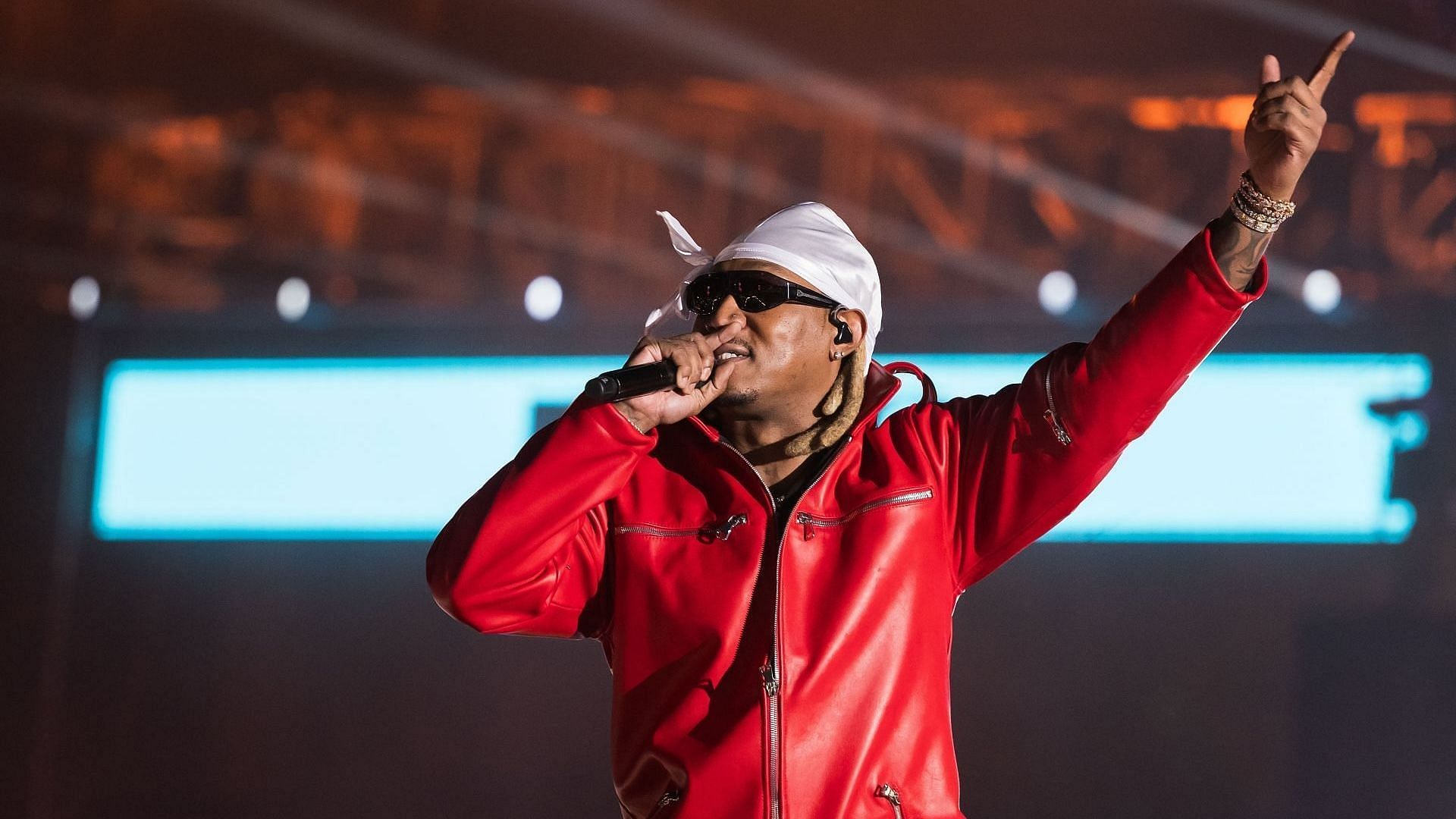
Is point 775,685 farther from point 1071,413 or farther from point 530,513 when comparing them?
point 1071,413

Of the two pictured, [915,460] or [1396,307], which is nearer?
[915,460]

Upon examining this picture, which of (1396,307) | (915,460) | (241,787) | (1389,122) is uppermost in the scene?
(1389,122)

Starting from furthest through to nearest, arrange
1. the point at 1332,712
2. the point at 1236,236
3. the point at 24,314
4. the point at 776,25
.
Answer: the point at 24,314 → the point at 776,25 → the point at 1332,712 → the point at 1236,236

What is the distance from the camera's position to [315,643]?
166 inches

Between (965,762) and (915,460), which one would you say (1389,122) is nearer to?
(965,762)

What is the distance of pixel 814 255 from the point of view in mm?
1980

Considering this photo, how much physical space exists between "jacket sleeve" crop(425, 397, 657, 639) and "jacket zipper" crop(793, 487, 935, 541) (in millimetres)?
226

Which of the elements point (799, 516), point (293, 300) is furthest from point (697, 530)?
point (293, 300)

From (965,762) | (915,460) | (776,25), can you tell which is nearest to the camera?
(915,460)

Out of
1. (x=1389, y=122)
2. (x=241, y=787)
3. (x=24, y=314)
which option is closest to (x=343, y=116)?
(x=24, y=314)

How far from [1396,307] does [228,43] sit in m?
3.60

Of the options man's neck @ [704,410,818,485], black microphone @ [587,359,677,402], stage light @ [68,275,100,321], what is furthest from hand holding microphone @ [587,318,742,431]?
stage light @ [68,275,100,321]

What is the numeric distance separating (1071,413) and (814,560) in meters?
0.38

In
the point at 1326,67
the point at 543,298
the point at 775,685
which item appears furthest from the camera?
the point at 543,298
